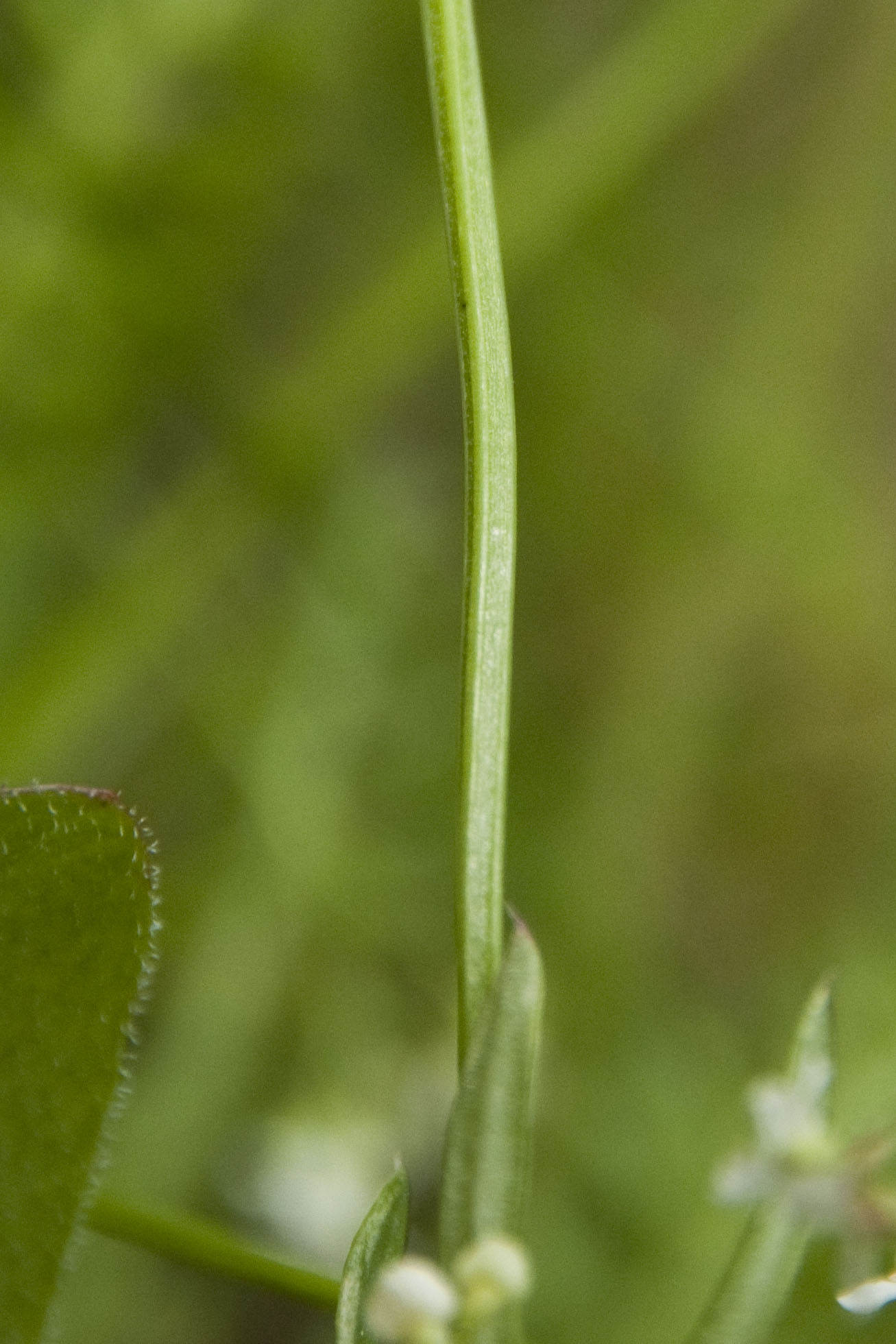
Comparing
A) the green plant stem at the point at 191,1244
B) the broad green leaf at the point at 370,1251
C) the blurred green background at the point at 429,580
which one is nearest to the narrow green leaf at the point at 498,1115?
the broad green leaf at the point at 370,1251

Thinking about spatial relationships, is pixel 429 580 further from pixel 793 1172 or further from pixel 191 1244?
pixel 793 1172

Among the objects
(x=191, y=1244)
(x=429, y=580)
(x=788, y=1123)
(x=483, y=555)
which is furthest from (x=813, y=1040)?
(x=429, y=580)

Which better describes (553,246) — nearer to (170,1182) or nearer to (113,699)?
(113,699)

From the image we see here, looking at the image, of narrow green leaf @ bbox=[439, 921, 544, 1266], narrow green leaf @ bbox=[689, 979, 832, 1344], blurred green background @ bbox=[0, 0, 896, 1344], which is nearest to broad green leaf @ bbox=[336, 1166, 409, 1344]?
narrow green leaf @ bbox=[439, 921, 544, 1266]

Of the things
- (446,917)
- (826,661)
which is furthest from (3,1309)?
(826,661)

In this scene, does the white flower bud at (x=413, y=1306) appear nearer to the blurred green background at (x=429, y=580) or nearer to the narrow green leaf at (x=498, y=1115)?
the narrow green leaf at (x=498, y=1115)

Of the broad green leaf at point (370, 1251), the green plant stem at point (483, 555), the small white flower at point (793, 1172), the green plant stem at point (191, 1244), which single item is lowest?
the green plant stem at point (191, 1244)
